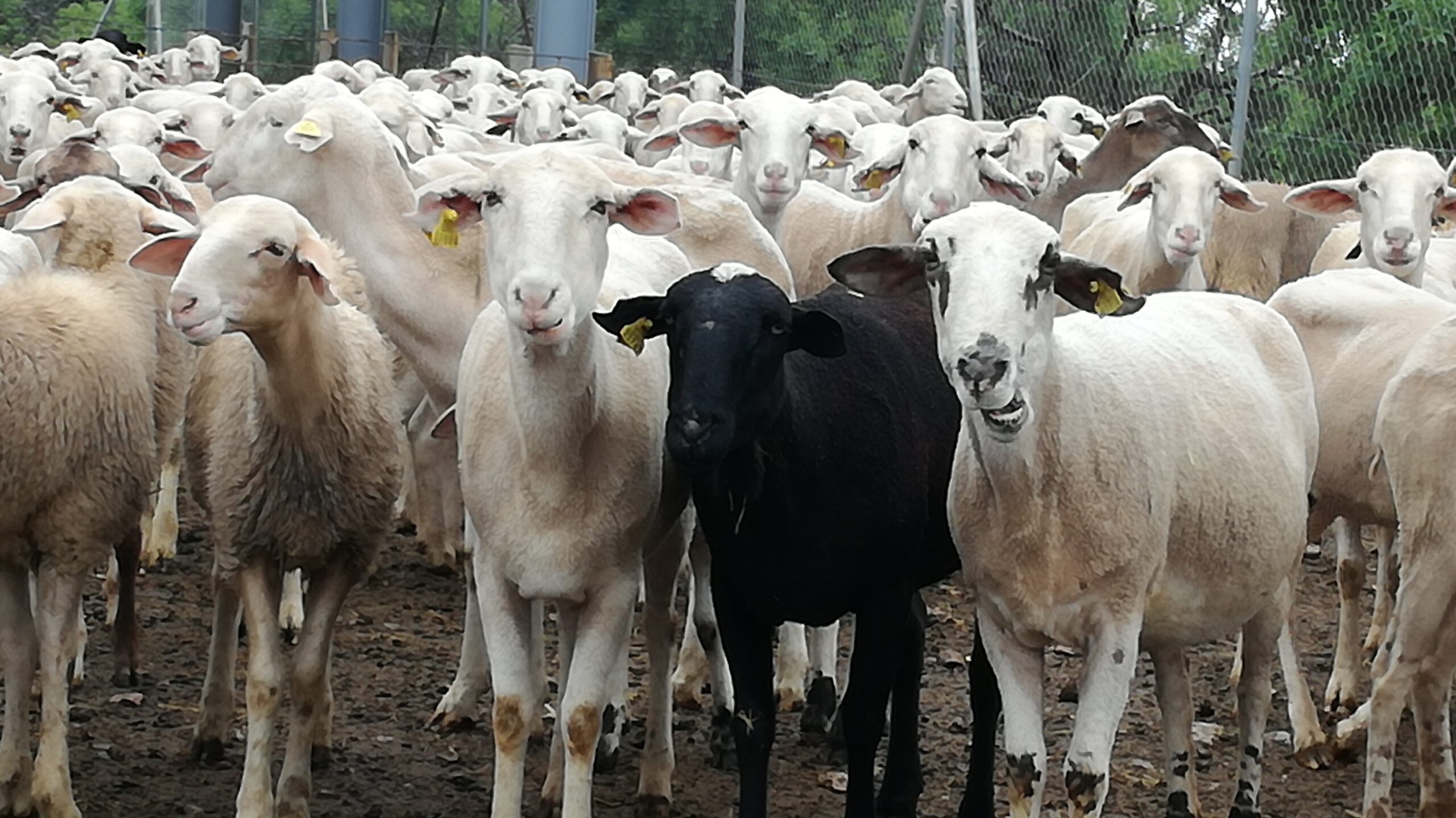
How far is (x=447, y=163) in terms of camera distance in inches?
301

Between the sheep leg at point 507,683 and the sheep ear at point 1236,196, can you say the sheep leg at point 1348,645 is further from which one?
the sheep leg at point 507,683

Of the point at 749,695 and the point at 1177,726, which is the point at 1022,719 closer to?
the point at 749,695

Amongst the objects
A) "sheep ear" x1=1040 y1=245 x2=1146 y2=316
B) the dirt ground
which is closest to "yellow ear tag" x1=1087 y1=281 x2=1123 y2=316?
"sheep ear" x1=1040 y1=245 x2=1146 y2=316

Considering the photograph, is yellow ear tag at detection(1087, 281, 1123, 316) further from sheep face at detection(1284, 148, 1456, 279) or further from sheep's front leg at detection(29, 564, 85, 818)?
sheep face at detection(1284, 148, 1456, 279)

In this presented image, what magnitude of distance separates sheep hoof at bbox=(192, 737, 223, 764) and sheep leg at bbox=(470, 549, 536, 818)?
115cm

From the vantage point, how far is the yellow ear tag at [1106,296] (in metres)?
4.23

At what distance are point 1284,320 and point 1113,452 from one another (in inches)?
57.3

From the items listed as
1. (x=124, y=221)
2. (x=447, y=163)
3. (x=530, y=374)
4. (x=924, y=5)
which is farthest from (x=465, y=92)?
(x=530, y=374)

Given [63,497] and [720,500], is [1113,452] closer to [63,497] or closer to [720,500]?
[720,500]

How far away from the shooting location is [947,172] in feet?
27.5

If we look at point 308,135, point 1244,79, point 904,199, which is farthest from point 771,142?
point 1244,79

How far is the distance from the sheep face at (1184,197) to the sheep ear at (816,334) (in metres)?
3.28

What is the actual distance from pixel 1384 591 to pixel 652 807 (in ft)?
9.94

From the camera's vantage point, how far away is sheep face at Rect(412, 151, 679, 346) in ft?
14.5
